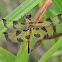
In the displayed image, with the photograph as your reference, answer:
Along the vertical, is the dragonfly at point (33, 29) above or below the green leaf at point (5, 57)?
above

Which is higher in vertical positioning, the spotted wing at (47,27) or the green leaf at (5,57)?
the spotted wing at (47,27)

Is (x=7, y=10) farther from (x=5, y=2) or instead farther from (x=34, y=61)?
(x=34, y=61)

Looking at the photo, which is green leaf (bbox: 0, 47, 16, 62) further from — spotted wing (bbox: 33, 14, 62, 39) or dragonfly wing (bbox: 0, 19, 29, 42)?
spotted wing (bbox: 33, 14, 62, 39)

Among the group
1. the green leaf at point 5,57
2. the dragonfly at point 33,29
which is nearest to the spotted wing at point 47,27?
the dragonfly at point 33,29

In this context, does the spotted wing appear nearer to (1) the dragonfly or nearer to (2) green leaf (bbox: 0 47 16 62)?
(1) the dragonfly

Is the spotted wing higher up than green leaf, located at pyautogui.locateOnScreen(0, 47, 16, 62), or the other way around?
the spotted wing

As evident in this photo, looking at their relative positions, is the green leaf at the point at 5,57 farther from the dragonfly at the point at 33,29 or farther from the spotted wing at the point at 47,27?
the spotted wing at the point at 47,27

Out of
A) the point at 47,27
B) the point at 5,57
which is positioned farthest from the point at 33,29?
the point at 5,57

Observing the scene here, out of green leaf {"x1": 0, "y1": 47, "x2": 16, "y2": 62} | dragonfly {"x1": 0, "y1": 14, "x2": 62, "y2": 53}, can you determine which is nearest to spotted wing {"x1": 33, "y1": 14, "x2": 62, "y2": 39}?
dragonfly {"x1": 0, "y1": 14, "x2": 62, "y2": 53}
